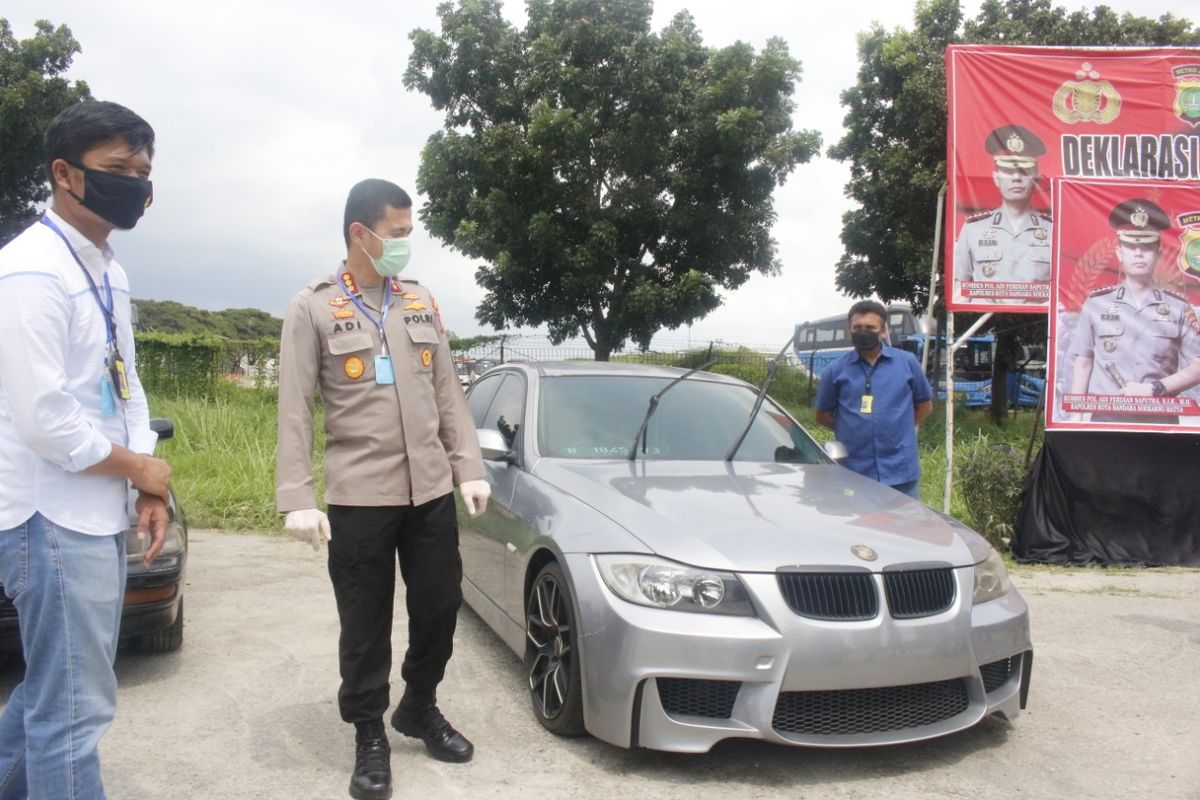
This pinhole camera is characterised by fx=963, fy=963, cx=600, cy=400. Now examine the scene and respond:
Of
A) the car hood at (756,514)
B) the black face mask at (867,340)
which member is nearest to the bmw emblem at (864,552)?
the car hood at (756,514)

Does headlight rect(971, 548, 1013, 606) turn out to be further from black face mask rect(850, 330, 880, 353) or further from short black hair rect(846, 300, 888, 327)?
short black hair rect(846, 300, 888, 327)

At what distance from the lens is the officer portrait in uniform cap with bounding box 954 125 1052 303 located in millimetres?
7750

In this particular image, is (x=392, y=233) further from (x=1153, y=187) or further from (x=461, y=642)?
(x=1153, y=187)

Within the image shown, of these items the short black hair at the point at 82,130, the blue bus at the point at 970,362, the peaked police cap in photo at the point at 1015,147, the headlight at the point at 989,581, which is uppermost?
the peaked police cap in photo at the point at 1015,147

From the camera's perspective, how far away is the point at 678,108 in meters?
19.6

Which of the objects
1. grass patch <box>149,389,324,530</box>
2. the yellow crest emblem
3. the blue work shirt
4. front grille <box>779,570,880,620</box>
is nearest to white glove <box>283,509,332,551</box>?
front grille <box>779,570,880,620</box>

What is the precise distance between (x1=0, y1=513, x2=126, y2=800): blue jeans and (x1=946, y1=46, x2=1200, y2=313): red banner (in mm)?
6958

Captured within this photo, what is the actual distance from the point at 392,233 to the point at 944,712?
8.02 feet

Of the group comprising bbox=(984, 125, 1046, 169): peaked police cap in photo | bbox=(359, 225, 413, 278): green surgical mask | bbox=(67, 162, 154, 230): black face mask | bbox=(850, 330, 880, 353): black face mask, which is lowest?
bbox=(850, 330, 880, 353): black face mask

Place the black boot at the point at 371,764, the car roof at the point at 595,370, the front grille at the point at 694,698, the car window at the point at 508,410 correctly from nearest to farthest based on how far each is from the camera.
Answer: the black boot at the point at 371,764 → the front grille at the point at 694,698 → the car window at the point at 508,410 → the car roof at the point at 595,370

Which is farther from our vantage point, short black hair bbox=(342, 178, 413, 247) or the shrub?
the shrub

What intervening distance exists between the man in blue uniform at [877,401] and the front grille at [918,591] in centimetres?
178

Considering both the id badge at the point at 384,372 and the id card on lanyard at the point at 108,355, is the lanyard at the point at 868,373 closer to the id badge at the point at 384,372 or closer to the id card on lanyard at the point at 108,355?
the id badge at the point at 384,372

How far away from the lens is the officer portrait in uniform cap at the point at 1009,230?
7750 mm
